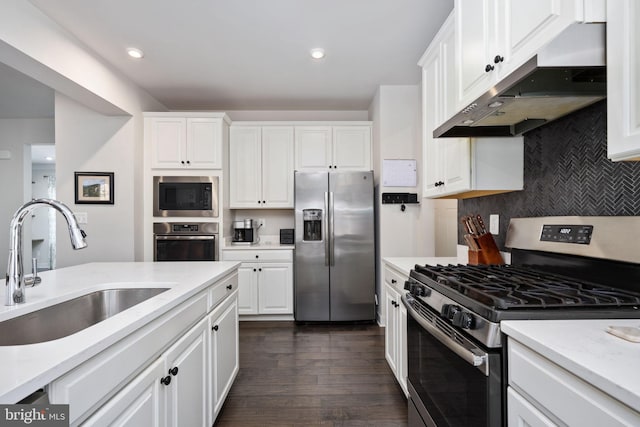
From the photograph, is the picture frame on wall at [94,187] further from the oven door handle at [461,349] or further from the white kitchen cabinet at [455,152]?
the oven door handle at [461,349]

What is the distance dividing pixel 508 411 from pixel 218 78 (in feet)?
11.3

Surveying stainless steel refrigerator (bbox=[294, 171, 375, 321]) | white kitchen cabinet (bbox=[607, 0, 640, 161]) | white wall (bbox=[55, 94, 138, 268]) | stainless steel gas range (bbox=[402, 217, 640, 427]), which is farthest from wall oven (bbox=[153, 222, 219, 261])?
white kitchen cabinet (bbox=[607, 0, 640, 161])

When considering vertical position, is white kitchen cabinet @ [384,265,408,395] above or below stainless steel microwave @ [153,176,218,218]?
below

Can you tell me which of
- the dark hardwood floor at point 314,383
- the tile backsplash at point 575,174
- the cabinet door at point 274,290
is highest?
the tile backsplash at point 575,174

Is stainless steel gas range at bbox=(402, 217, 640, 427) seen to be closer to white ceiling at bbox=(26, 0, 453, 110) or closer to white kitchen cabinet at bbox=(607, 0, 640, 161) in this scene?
white kitchen cabinet at bbox=(607, 0, 640, 161)

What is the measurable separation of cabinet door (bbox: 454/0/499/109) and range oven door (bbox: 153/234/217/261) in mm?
2916

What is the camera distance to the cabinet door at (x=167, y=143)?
3473 millimetres

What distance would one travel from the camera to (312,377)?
2291 millimetres

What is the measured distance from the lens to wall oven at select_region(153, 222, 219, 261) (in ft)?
11.3

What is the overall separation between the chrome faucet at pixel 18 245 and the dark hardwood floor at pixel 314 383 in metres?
1.27

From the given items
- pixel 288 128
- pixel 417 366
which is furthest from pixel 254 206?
pixel 417 366

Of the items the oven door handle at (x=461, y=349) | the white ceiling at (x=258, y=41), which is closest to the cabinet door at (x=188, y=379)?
the oven door handle at (x=461, y=349)

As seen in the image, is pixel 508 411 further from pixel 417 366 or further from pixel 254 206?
pixel 254 206

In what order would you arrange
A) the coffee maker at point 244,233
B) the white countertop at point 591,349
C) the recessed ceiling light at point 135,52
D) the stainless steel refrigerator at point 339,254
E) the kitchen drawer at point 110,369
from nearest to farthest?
the white countertop at point 591,349, the kitchen drawer at point 110,369, the recessed ceiling light at point 135,52, the stainless steel refrigerator at point 339,254, the coffee maker at point 244,233
